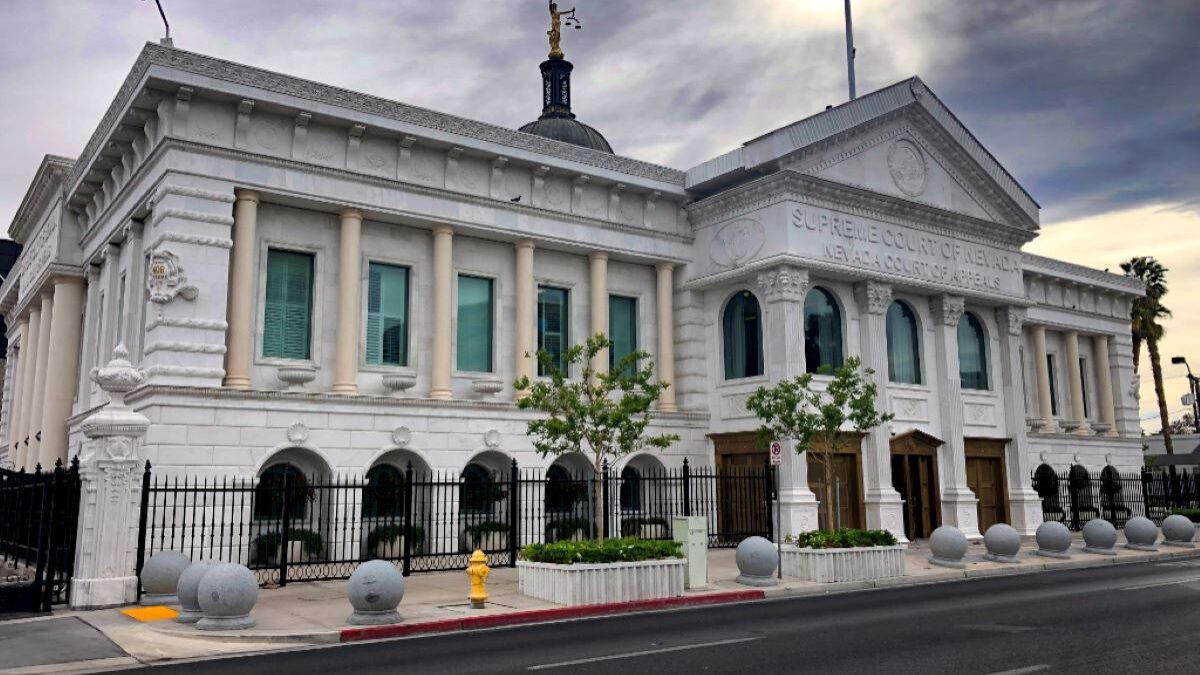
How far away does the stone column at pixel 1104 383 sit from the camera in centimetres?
4484

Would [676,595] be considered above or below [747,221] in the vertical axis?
below

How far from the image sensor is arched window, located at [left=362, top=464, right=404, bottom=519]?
77.8 feet

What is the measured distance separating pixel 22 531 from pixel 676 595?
15063mm

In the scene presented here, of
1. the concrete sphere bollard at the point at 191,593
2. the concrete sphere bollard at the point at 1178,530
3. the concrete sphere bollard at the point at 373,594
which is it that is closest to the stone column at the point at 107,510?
the concrete sphere bollard at the point at 191,593

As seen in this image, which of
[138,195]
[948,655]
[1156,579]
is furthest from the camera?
[138,195]

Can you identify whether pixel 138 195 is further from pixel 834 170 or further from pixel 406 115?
pixel 834 170

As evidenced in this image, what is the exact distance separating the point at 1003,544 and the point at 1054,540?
86.8 inches

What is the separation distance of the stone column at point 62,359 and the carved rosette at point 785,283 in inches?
867

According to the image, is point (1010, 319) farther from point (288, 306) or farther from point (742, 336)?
point (288, 306)

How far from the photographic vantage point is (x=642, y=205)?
30578 millimetres

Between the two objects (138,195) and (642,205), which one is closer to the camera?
(138,195)

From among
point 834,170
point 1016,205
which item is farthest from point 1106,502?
point 834,170

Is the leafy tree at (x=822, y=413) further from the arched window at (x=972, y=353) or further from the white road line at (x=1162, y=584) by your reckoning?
the arched window at (x=972, y=353)

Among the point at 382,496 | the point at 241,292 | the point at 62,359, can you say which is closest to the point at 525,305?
the point at 382,496
